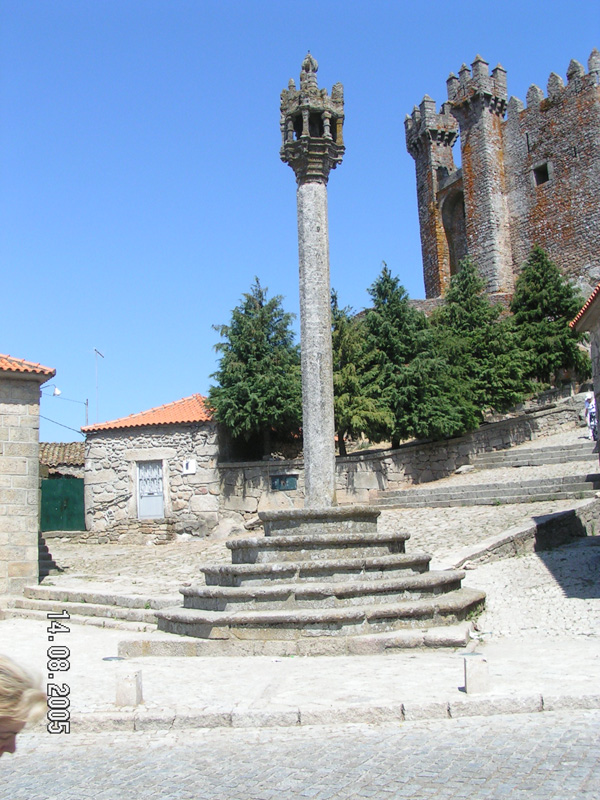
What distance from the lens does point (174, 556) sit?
640 inches

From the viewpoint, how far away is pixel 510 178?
3891cm

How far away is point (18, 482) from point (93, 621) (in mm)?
3476

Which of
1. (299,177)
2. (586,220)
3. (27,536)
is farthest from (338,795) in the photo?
(586,220)

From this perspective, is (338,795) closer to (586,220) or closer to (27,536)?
(27,536)

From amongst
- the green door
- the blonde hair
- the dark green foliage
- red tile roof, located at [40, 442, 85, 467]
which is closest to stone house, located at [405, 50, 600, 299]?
the dark green foliage

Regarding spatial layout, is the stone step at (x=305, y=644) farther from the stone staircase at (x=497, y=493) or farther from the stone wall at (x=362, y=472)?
the stone wall at (x=362, y=472)

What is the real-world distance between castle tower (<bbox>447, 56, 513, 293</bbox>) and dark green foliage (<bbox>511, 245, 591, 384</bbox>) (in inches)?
300

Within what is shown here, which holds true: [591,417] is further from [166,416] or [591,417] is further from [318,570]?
[318,570]

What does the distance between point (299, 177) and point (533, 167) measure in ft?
101

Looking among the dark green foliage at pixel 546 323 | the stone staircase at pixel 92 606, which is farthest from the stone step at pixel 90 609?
the dark green foliage at pixel 546 323

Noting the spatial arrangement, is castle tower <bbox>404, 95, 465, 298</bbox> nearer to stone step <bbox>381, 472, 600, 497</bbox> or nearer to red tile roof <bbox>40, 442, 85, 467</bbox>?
red tile roof <bbox>40, 442, 85, 467</bbox>

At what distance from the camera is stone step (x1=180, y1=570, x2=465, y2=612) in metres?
7.54

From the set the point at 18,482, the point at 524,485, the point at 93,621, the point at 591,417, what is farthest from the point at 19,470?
the point at 591,417

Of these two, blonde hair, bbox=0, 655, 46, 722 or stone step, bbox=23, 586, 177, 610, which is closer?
blonde hair, bbox=0, 655, 46, 722
